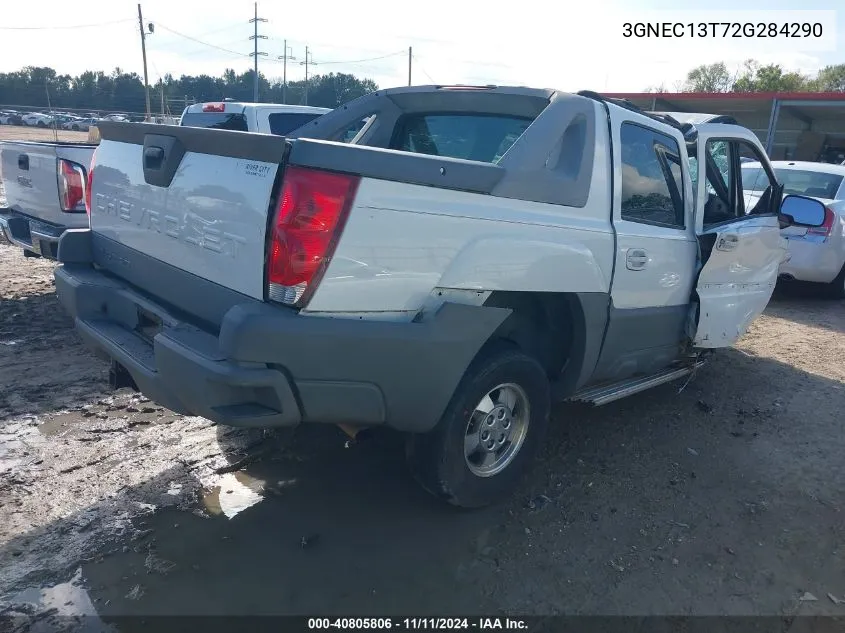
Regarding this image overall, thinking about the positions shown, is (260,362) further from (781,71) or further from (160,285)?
(781,71)

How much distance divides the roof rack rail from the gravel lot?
2.02 m

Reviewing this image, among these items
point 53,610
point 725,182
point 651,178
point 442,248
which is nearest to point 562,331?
point 651,178

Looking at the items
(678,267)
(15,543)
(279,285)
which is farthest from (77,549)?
(678,267)

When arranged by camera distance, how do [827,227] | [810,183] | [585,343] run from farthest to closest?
[810,183] → [827,227] → [585,343]

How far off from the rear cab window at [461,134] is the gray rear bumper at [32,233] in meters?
3.75

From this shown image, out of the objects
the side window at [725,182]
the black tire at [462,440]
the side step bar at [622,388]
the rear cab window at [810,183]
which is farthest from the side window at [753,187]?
the black tire at [462,440]

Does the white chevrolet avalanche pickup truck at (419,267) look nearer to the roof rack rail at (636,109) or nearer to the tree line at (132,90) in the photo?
the roof rack rail at (636,109)

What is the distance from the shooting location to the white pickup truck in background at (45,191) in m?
6.37

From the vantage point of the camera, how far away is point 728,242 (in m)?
4.56

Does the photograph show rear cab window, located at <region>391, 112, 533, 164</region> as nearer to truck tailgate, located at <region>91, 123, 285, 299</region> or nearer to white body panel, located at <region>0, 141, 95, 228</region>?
truck tailgate, located at <region>91, 123, 285, 299</region>

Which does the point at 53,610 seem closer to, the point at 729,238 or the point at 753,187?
the point at 729,238

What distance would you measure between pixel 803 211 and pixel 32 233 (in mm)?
6929

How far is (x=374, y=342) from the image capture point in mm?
2707

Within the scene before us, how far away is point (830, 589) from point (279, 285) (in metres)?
2.76
